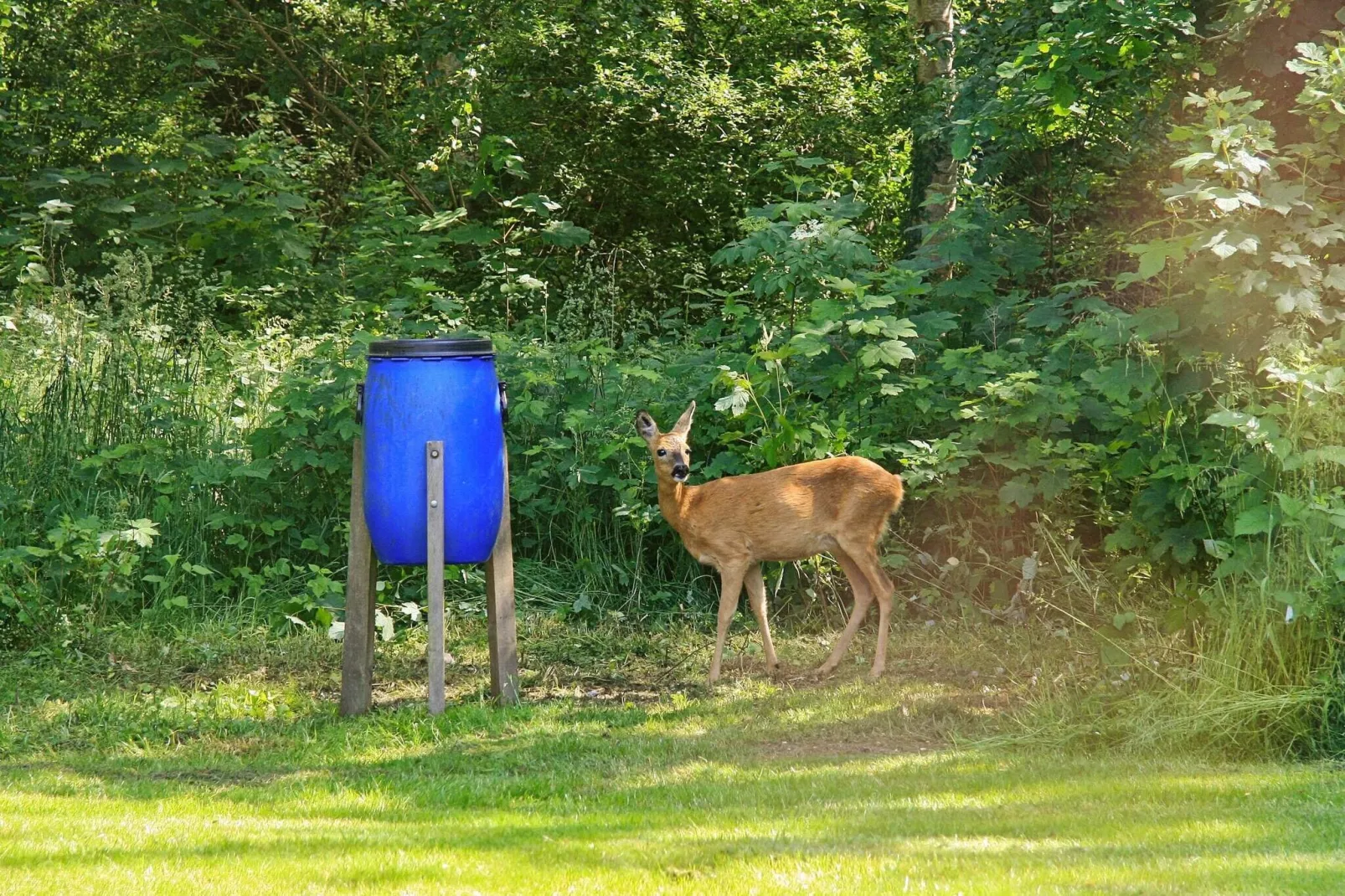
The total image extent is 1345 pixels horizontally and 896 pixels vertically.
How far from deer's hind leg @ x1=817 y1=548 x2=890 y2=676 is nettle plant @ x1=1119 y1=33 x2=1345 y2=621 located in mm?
1660

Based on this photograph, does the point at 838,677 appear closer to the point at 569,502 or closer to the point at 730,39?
the point at 569,502

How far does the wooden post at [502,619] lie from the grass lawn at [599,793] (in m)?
0.18

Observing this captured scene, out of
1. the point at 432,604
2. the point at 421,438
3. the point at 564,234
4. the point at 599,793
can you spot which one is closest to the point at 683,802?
the point at 599,793

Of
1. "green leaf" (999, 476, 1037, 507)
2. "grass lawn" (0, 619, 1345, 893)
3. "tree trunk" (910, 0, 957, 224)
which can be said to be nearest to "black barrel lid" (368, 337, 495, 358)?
"grass lawn" (0, 619, 1345, 893)

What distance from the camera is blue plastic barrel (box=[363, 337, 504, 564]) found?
6602 millimetres

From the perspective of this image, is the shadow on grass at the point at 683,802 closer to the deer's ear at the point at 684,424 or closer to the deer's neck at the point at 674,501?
the deer's neck at the point at 674,501

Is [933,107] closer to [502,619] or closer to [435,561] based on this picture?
[502,619]

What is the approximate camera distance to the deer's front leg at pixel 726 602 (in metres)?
7.27

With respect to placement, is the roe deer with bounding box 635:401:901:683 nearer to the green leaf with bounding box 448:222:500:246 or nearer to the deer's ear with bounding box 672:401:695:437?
the deer's ear with bounding box 672:401:695:437

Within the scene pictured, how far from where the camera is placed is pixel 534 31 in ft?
44.6

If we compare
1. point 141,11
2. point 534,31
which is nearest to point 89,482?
point 534,31

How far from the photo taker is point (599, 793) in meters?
5.39

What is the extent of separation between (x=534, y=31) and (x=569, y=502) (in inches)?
245

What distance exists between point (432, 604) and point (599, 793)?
4.96 feet
